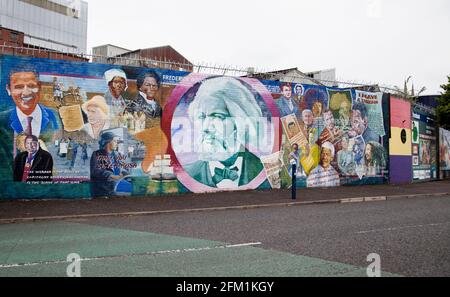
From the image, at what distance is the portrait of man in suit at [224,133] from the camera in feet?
57.5

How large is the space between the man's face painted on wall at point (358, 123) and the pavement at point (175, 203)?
4.12 metres

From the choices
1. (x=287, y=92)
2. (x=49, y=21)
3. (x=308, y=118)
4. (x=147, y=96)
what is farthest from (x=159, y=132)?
(x=49, y=21)

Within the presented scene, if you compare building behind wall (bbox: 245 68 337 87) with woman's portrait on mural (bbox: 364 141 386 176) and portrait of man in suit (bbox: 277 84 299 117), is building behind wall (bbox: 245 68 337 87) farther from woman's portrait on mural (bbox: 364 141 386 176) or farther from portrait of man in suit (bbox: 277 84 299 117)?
woman's portrait on mural (bbox: 364 141 386 176)

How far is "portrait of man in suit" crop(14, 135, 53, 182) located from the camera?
1455 centimetres

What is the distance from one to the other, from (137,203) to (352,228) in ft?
24.5

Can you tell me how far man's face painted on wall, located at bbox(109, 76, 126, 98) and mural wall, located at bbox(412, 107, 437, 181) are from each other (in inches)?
706

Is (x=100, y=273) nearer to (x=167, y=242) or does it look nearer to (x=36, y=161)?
(x=167, y=242)

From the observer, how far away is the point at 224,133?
59.3ft

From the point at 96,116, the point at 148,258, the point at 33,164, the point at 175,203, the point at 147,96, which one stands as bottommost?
the point at 148,258

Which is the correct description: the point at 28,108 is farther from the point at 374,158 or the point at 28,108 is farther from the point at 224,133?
the point at 374,158

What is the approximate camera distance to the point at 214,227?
9.52 m

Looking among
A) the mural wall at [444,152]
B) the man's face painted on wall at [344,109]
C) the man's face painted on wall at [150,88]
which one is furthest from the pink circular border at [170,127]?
the mural wall at [444,152]

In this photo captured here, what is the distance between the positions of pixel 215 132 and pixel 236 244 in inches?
422
